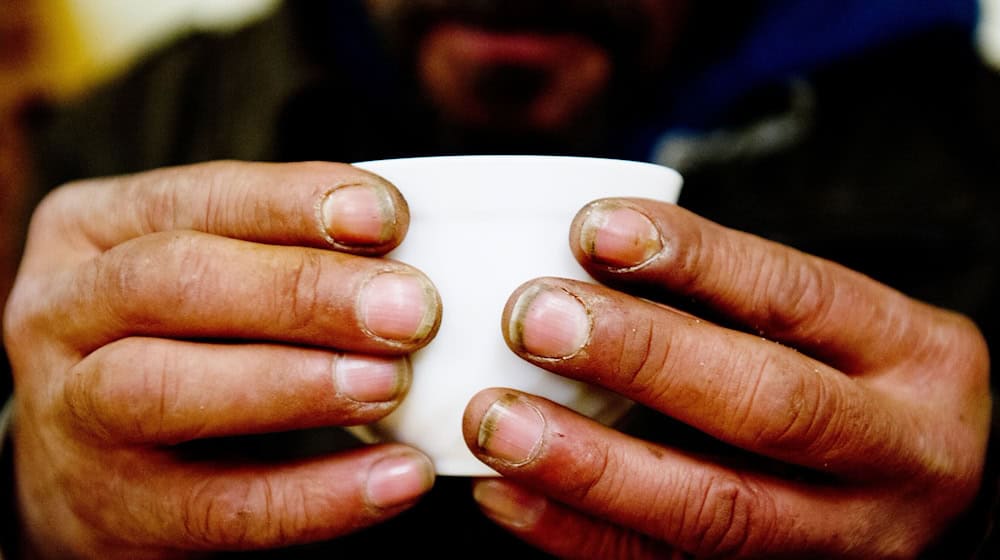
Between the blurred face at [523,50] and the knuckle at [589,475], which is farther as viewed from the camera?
the blurred face at [523,50]

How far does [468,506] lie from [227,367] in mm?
446

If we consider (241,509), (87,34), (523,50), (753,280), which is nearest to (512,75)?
(523,50)

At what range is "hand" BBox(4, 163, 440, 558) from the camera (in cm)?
43

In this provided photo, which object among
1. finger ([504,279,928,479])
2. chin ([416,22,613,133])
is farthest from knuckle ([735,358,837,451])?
chin ([416,22,613,133])

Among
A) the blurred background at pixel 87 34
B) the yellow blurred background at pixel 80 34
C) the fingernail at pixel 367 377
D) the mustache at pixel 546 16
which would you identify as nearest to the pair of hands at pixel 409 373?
the fingernail at pixel 367 377

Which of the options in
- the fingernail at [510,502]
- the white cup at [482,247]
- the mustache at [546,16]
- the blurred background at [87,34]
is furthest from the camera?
the blurred background at [87,34]

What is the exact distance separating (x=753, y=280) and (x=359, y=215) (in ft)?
0.93

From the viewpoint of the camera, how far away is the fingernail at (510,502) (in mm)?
509

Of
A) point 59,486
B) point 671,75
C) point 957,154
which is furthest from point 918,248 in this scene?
point 59,486

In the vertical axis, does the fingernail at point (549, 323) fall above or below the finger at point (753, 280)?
below

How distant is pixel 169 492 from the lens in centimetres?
49

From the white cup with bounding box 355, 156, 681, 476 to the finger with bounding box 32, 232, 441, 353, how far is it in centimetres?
2

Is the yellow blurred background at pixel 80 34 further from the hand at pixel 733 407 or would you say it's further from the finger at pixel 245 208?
the hand at pixel 733 407

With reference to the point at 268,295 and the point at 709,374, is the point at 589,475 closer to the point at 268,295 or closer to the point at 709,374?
the point at 709,374
